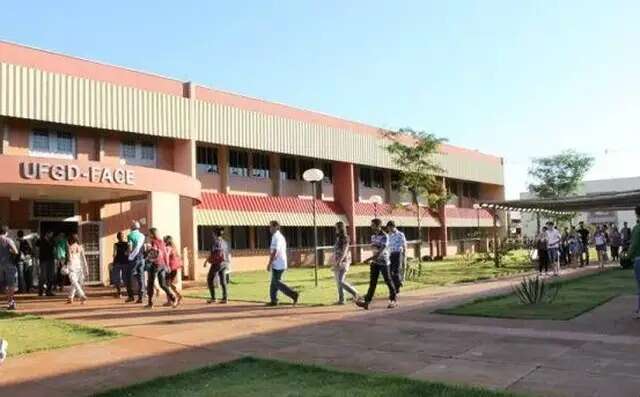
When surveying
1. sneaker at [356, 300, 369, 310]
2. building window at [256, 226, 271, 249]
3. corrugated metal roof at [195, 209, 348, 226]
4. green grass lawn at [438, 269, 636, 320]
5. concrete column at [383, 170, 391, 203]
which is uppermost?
concrete column at [383, 170, 391, 203]

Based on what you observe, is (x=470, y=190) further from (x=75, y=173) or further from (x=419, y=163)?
(x=75, y=173)

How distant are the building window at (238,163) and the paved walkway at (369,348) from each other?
17.2 meters

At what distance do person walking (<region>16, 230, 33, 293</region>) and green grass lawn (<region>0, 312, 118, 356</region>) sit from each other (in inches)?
257

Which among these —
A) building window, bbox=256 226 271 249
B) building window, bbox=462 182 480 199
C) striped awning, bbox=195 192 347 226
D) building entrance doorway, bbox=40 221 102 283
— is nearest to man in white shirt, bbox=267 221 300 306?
building entrance doorway, bbox=40 221 102 283

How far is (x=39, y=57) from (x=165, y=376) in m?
17.3

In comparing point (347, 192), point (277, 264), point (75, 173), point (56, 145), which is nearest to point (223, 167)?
point (347, 192)

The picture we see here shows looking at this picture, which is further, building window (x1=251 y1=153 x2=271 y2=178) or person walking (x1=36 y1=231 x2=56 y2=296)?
building window (x1=251 y1=153 x2=271 y2=178)

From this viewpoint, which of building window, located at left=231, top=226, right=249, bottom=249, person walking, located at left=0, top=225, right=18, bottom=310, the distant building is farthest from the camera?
the distant building

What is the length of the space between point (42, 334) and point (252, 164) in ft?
68.2

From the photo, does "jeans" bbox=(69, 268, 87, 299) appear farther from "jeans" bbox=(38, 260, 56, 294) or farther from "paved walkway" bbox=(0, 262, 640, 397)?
"jeans" bbox=(38, 260, 56, 294)

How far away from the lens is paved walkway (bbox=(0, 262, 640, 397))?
6.69 meters

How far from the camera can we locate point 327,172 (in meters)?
34.8

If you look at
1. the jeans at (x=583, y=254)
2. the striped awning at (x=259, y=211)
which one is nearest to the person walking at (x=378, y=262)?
the striped awning at (x=259, y=211)

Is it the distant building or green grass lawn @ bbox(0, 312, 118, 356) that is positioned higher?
the distant building
